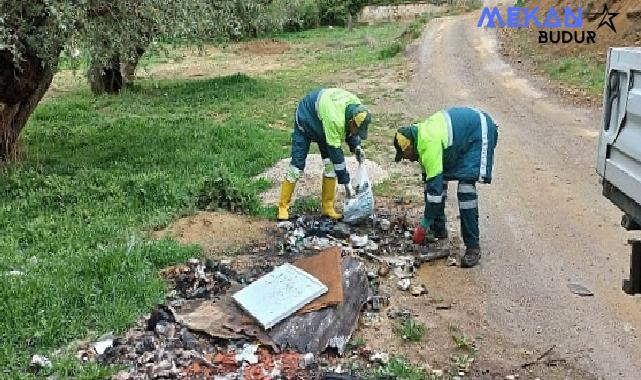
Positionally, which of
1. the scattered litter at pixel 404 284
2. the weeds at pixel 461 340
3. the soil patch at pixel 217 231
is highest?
the soil patch at pixel 217 231

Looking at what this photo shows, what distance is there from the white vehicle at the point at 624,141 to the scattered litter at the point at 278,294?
6.60 feet

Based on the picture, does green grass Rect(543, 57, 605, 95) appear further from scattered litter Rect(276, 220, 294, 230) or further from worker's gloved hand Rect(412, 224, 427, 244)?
scattered litter Rect(276, 220, 294, 230)

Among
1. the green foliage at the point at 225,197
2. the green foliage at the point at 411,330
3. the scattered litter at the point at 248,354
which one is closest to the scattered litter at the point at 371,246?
the green foliage at the point at 411,330

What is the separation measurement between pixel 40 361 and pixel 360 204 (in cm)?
348

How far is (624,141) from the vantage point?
12.8 feet

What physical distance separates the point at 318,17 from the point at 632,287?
3775 cm

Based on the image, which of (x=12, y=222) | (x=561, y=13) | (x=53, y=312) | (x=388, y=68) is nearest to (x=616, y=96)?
(x=53, y=312)

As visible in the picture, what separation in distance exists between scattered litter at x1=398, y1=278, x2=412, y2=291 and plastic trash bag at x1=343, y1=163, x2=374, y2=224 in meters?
1.23

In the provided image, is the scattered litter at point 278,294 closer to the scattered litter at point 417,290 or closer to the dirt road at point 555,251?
the scattered litter at point 417,290

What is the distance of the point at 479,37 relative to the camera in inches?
1009

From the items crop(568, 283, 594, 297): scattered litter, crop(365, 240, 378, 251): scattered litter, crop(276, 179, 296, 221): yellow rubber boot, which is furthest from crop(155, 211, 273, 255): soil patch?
crop(568, 283, 594, 297): scattered litter

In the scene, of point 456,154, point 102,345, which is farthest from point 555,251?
point 102,345

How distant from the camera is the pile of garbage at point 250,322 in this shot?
14.8 feet

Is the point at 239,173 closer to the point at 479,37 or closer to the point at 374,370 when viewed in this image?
the point at 374,370
